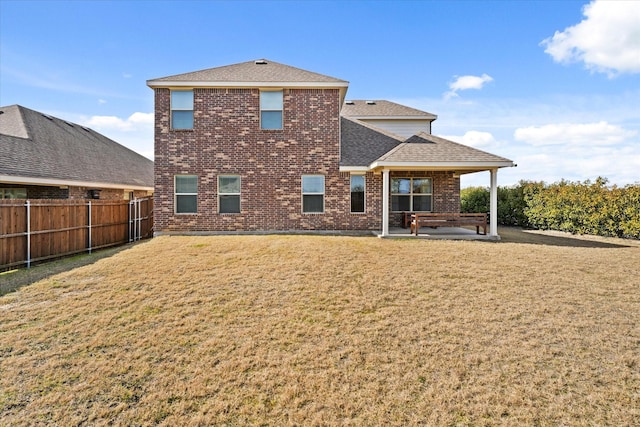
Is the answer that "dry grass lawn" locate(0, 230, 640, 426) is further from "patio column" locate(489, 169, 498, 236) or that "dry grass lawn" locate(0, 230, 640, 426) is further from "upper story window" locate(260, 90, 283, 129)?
"upper story window" locate(260, 90, 283, 129)

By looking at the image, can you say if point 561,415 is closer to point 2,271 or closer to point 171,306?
point 171,306

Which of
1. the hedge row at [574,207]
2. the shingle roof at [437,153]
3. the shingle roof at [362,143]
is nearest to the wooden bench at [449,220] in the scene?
the shingle roof at [437,153]

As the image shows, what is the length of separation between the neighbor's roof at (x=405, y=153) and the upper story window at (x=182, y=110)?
22.3 ft

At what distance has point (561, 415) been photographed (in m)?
3.41

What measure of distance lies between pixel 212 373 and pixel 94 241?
10.3m

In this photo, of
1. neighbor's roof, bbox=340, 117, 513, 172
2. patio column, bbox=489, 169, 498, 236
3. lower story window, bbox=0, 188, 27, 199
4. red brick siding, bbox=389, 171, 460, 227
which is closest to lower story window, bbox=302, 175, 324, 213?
neighbor's roof, bbox=340, 117, 513, 172

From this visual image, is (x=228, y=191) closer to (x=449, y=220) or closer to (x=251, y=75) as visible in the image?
(x=251, y=75)

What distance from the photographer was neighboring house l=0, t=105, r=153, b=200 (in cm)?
1330

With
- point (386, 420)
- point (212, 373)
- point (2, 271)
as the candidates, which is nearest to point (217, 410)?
point (212, 373)

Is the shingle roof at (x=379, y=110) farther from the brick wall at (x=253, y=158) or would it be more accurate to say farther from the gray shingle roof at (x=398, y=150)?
the brick wall at (x=253, y=158)

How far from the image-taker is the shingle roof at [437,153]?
39.7ft

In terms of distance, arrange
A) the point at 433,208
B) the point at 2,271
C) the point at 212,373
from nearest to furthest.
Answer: the point at 212,373 < the point at 2,271 < the point at 433,208

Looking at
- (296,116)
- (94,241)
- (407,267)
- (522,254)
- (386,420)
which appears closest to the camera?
(386,420)

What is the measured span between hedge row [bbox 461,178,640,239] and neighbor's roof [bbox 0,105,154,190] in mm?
22694
